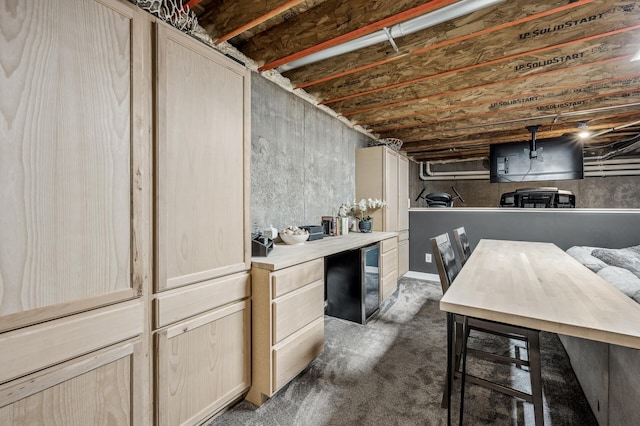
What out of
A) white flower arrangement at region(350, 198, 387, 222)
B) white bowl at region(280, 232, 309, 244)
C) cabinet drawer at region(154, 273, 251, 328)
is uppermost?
white flower arrangement at region(350, 198, 387, 222)

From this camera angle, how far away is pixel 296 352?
1.86 meters

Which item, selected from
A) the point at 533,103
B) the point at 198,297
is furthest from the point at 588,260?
the point at 198,297

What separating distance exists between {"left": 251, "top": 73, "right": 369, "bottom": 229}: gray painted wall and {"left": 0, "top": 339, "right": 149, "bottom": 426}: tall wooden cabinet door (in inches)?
56.2

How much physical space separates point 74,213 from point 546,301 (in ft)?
6.33

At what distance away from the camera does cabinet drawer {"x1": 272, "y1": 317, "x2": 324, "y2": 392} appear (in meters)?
1.70

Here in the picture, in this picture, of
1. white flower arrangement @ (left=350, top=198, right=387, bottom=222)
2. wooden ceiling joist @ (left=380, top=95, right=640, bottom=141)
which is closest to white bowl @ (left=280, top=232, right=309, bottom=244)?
white flower arrangement @ (left=350, top=198, right=387, bottom=222)

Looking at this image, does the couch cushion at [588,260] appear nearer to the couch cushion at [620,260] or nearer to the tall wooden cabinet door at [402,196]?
the couch cushion at [620,260]

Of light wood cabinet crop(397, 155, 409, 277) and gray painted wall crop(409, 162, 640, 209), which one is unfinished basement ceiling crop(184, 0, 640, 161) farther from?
gray painted wall crop(409, 162, 640, 209)

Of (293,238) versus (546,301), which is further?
(293,238)

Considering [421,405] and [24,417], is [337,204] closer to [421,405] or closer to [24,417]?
[421,405]

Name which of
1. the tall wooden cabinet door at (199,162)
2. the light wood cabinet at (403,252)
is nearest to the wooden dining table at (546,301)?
the tall wooden cabinet door at (199,162)

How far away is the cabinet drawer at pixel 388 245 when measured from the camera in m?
3.20

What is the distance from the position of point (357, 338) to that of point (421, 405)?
901 millimetres

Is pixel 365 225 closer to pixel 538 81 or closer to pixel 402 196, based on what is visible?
pixel 402 196
